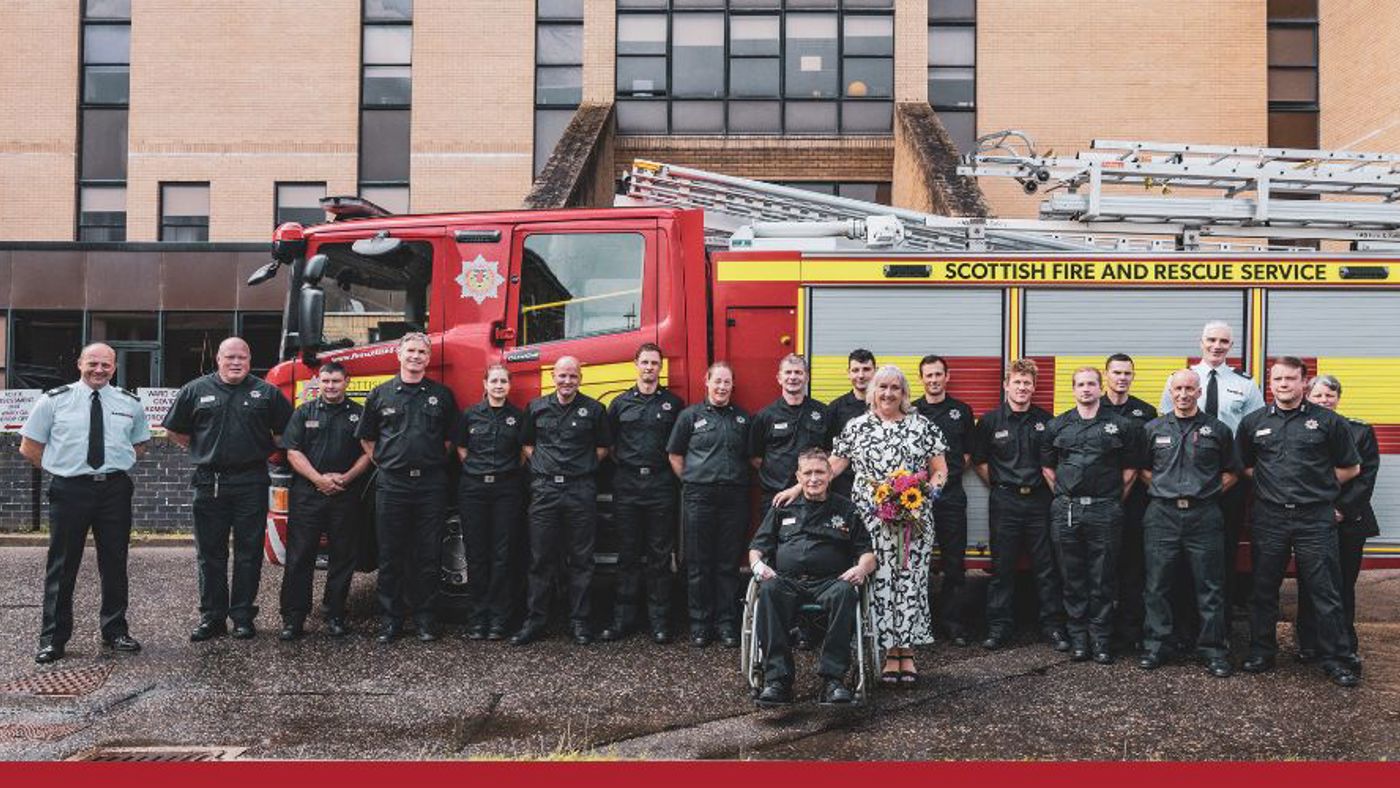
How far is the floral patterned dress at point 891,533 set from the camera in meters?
5.54

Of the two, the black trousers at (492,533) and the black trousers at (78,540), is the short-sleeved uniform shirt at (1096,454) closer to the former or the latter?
the black trousers at (492,533)

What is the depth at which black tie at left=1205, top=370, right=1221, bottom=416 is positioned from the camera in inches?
249

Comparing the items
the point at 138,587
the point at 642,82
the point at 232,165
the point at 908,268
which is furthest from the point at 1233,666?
the point at 232,165

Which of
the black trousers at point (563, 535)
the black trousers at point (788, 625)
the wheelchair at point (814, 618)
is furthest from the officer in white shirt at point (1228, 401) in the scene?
the black trousers at point (563, 535)

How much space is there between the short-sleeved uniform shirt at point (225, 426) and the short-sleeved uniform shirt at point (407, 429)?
65 cm

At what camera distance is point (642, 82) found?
65.9 ft

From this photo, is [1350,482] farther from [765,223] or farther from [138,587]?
[138,587]

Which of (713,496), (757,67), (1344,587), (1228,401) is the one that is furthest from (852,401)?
(757,67)

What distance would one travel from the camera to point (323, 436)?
6.61 m

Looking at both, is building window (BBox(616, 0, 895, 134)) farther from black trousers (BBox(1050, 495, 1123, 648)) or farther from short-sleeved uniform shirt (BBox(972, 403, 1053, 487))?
black trousers (BBox(1050, 495, 1123, 648))

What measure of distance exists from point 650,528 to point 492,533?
1005mm

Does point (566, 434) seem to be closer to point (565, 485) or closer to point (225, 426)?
point (565, 485)

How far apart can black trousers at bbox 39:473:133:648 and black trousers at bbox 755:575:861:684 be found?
400cm

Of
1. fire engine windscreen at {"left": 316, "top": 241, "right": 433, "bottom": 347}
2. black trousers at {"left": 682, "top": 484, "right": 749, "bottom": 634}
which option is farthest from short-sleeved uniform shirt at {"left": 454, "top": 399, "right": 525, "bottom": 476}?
black trousers at {"left": 682, "top": 484, "right": 749, "bottom": 634}
